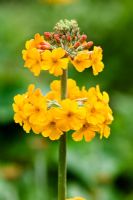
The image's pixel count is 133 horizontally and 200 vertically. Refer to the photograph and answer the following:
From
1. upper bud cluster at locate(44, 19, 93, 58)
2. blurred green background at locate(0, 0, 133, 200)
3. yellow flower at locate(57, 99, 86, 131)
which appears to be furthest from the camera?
blurred green background at locate(0, 0, 133, 200)

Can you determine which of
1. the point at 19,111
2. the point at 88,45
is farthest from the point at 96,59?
the point at 19,111

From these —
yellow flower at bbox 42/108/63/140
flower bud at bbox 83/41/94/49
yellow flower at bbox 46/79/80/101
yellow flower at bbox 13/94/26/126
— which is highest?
flower bud at bbox 83/41/94/49

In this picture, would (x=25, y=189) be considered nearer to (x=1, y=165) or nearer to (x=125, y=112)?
(x=1, y=165)

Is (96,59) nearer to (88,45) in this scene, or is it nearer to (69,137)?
(88,45)

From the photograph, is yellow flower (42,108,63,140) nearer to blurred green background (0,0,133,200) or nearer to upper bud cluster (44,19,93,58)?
upper bud cluster (44,19,93,58)

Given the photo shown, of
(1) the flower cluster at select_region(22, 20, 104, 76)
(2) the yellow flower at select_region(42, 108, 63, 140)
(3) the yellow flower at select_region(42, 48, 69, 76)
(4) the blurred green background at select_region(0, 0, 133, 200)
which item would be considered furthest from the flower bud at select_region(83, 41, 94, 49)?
(4) the blurred green background at select_region(0, 0, 133, 200)

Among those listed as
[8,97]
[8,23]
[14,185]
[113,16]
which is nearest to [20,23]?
[8,23]

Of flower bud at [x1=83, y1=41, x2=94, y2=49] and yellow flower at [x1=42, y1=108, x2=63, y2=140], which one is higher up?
flower bud at [x1=83, y1=41, x2=94, y2=49]

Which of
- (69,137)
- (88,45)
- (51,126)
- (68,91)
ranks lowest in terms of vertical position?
(51,126)
